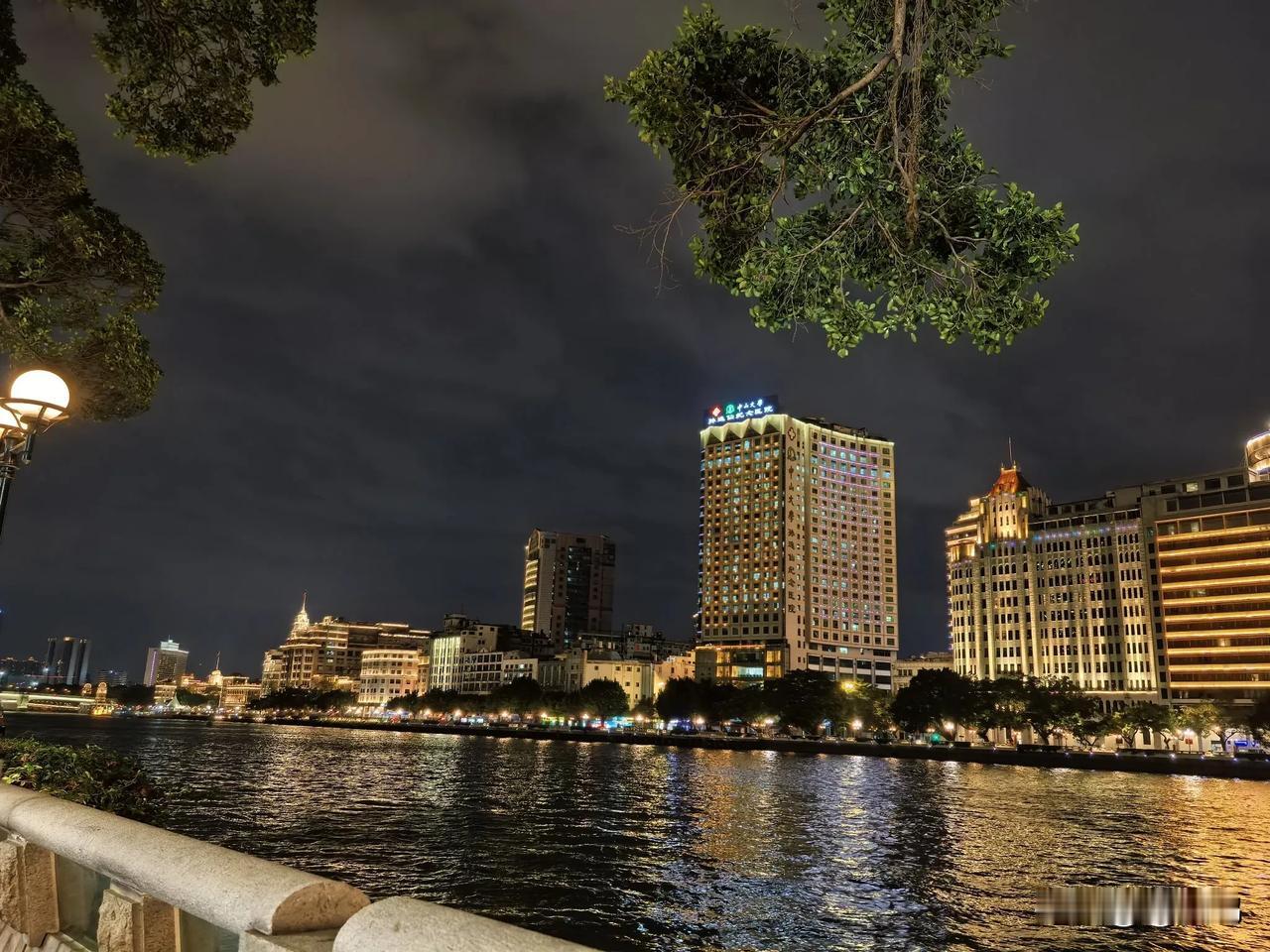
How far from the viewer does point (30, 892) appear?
6.31 m

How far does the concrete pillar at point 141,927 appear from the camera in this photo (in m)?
4.88

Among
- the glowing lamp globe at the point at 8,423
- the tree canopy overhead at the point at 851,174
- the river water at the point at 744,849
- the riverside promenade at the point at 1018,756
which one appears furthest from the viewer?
the riverside promenade at the point at 1018,756

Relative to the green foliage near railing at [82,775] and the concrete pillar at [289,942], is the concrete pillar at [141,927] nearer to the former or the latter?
the concrete pillar at [289,942]

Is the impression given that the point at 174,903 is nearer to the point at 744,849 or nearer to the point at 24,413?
the point at 24,413

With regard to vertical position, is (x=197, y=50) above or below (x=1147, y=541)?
below

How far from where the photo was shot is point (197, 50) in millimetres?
14461

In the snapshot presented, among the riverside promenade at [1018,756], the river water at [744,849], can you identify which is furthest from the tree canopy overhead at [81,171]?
the riverside promenade at [1018,756]

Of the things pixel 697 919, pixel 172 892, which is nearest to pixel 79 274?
pixel 172 892

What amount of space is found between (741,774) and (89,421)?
245ft

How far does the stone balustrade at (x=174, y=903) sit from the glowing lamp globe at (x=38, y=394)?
27.1 feet

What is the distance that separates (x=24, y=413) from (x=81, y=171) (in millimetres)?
7236

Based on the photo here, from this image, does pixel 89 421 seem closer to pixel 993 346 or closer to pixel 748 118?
pixel 748 118

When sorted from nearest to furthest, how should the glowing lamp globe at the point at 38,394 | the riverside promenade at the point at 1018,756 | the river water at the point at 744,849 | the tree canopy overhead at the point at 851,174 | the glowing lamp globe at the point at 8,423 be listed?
the tree canopy overhead at the point at 851,174 < the glowing lamp globe at the point at 8,423 < the glowing lamp globe at the point at 38,394 < the river water at the point at 744,849 < the riverside promenade at the point at 1018,756

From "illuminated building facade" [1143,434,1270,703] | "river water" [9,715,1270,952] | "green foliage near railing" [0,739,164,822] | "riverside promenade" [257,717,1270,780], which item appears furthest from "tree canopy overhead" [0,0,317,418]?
"illuminated building facade" [1143,434,1270,703]
